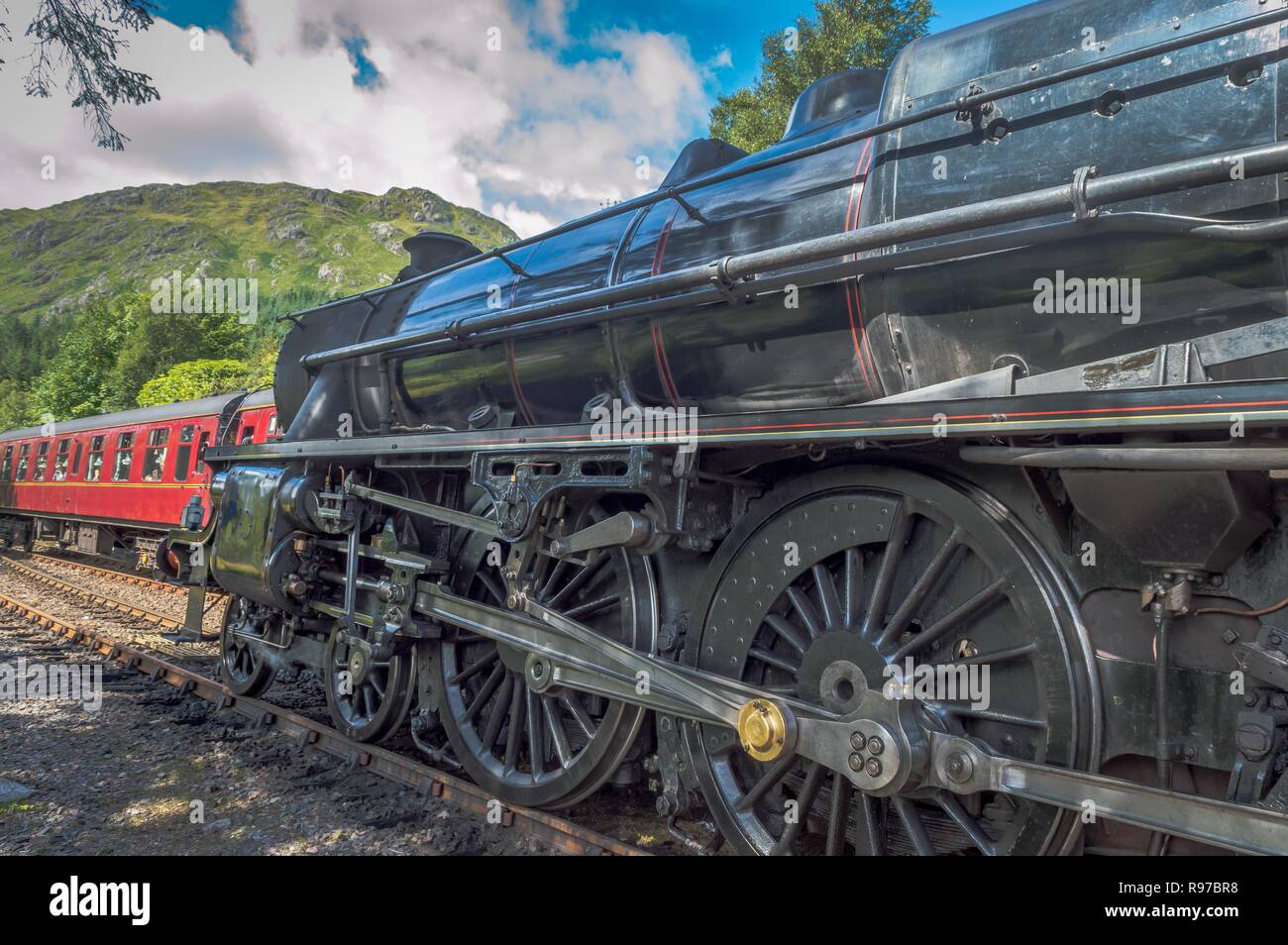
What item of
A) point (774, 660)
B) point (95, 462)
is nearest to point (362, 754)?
point (774, 660)

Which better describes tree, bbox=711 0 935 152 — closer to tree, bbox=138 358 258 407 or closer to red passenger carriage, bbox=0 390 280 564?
red passenger carriage, bbox=0 390 280 564

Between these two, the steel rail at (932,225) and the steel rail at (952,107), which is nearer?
the steel rail at (932,225)

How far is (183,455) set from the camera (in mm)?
13039

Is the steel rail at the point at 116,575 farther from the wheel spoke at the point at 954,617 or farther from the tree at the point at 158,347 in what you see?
the tree at the point at 158,347

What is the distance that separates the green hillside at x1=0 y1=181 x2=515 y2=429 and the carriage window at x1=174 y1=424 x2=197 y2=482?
78.2 feet

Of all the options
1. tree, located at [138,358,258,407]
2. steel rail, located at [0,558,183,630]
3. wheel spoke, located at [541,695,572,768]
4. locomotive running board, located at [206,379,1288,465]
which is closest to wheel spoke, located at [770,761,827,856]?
locomotive running board, located at [206,379,1288,465]

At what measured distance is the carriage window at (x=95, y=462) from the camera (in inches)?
612

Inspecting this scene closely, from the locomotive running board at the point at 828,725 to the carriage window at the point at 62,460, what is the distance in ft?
55.4

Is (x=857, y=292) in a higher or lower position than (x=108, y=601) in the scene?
higher

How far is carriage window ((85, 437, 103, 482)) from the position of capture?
15547mm

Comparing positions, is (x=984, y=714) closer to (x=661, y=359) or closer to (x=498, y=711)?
(x=661, y=359)

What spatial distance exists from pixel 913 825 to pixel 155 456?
14556mm

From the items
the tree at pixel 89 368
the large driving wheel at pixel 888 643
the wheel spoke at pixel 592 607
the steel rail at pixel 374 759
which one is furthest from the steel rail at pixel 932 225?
the tree at pixel 89 368
